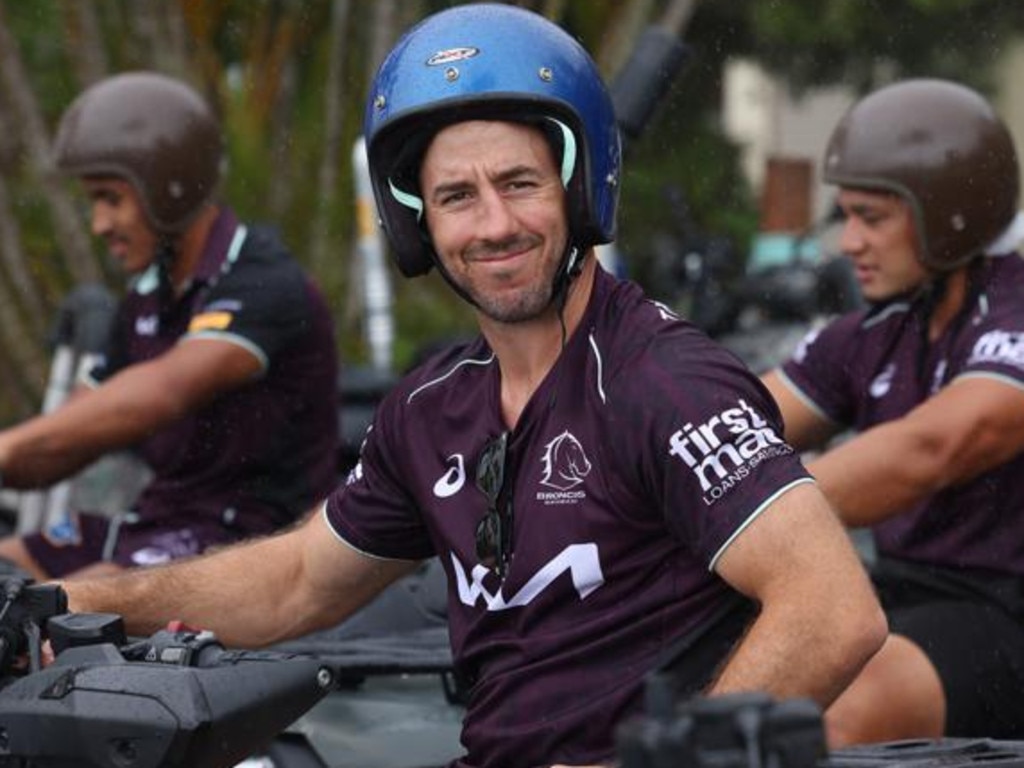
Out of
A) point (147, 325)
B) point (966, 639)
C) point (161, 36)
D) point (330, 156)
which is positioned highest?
point (161, 36)

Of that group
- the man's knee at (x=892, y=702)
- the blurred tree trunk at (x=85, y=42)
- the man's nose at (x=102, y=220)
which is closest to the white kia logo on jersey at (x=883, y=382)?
the man's knee at (x=892, y=702)

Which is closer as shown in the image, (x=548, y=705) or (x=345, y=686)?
(x=548, y=705)

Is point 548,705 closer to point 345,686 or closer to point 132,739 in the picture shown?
point 132,739

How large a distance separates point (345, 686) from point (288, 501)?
1.77 m

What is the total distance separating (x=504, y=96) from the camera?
3.55m

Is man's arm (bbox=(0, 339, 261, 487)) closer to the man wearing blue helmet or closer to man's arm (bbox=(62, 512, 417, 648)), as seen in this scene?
man's arm (bbox=(62, 512, 417, 648))

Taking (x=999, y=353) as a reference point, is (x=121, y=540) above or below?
below

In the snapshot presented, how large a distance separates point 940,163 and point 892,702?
56.8 inches

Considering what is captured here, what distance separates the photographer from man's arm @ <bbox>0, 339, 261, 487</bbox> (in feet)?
19.8

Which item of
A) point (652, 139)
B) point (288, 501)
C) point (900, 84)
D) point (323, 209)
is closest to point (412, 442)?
point (900, 84)

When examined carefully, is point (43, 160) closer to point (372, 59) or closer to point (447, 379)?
point (372, 59)

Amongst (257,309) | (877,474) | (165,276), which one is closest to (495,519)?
(877,474)

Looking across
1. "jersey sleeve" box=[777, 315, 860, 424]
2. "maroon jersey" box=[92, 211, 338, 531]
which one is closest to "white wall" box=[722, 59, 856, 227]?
"maroon jersey" box=[92, 211, 338, 531]

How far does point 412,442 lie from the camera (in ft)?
12.6
